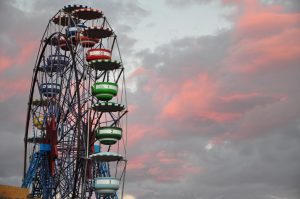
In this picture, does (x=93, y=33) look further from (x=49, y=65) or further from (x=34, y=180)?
(x=34, y=180)

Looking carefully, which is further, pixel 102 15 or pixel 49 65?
A: pixel 49 65

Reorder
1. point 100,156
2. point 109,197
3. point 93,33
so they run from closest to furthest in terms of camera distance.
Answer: point 100,156 < point 109,197 < point 93,33

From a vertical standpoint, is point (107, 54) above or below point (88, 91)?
above

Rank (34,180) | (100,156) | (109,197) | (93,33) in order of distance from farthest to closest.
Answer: (34,180) < (93,33) < (109,197) < (100,156)

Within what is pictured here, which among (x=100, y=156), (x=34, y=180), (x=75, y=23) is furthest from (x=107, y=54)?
(x=34, y=180)

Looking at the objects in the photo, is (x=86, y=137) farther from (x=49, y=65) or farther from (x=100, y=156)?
(x=49, y=65)

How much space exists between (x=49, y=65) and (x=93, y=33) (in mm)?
14670

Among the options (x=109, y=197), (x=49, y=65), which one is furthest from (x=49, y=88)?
(x=109, y=197)

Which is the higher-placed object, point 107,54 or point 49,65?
point 49,65

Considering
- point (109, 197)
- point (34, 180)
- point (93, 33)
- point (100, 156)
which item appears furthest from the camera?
point (34, 180)

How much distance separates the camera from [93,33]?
68562 millimetres

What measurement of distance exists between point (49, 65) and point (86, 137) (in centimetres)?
1940

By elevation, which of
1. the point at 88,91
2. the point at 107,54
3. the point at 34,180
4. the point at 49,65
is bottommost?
the point at 34,180

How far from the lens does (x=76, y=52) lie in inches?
2751
